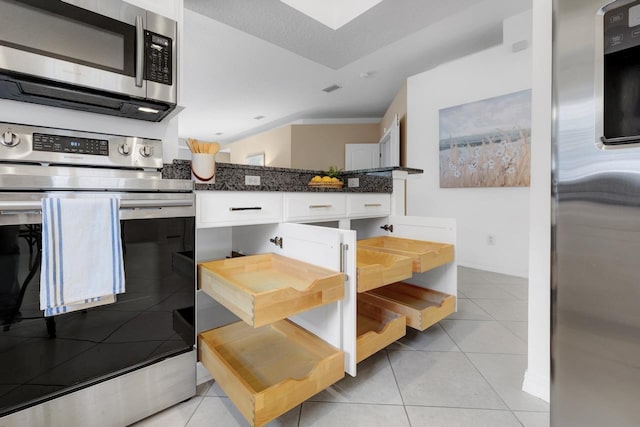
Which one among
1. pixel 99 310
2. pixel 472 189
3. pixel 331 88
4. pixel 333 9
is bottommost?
pixel 99 310

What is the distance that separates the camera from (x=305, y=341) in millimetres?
1371

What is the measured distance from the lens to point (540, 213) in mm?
1221

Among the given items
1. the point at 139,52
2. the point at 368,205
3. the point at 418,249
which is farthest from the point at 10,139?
the point at 418,249

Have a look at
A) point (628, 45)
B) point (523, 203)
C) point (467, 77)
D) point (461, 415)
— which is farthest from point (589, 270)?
point (467, 77)

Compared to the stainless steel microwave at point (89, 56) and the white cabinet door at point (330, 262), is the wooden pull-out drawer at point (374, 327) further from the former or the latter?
the stainless steel microwave at point (89, 56)

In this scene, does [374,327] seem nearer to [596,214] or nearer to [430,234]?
[430,234]

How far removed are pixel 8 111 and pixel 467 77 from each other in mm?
3970

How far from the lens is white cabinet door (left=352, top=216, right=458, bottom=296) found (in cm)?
182

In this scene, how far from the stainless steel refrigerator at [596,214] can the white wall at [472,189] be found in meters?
2.78

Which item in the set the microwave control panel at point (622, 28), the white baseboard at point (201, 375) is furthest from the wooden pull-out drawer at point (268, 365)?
the microwave control panel at point (622, 28)

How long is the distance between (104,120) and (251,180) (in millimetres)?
699

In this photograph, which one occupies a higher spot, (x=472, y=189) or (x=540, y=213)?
(x=472, y=189)

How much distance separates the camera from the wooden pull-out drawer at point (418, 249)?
1.50 m

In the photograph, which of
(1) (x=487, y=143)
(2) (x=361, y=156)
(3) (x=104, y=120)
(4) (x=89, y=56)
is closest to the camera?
(4) (x=89, y=56)
